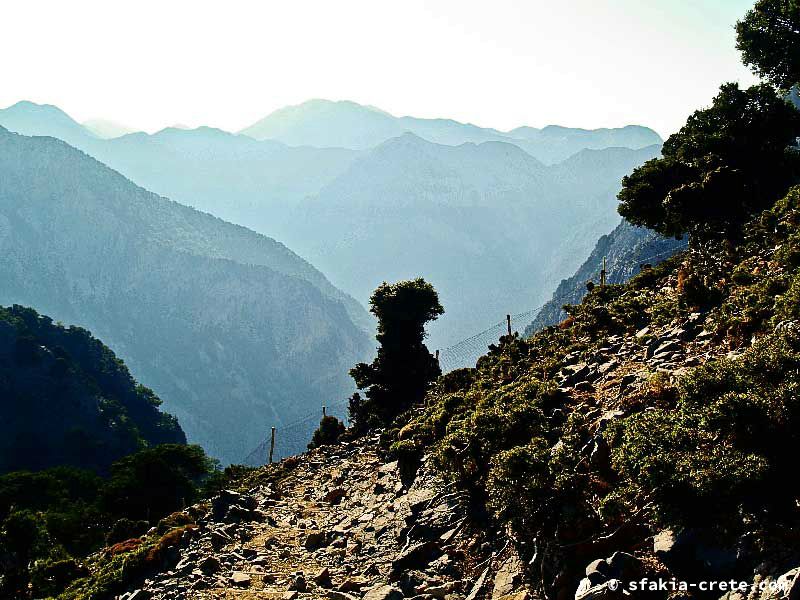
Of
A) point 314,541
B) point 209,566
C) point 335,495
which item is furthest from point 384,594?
point 335,495

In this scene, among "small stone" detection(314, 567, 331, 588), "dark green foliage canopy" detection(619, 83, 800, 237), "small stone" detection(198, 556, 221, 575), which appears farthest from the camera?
"dark green foliage canopy" detection(619, 83, 800, 237)

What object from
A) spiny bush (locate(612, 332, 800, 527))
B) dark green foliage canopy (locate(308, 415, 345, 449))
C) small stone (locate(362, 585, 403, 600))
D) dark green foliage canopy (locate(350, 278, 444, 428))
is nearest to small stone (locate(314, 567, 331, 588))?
small stone (locate(362, 585, 403, 600))

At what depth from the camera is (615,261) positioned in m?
132

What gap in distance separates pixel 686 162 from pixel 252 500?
93.2ft

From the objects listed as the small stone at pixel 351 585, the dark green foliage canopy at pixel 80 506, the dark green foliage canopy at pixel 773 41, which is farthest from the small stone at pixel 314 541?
the dark green foliage canopy at pixel 773 41

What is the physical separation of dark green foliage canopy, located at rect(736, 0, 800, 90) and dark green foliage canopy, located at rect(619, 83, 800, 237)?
462 centimetres

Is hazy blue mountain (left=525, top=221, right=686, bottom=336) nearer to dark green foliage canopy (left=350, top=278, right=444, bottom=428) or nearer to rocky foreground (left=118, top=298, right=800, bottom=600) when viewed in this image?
dark green foliage canopy (left=350, top=278, right=444, bottom=428)

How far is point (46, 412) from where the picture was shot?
102 metres

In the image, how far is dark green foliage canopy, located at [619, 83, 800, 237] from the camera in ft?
94.6

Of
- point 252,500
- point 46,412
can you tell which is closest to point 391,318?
point 252,500

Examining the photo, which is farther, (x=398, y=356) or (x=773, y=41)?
(x=398, y=356)

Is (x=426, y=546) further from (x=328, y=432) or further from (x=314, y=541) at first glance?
(x=328, y=432)

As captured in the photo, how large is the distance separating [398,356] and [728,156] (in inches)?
1092

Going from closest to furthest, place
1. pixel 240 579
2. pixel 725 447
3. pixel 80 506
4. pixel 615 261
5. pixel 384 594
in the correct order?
pixel 725 447 → pixel 384 594 → pixel 240 579 → pixel 80 506 → pixel 615 261
